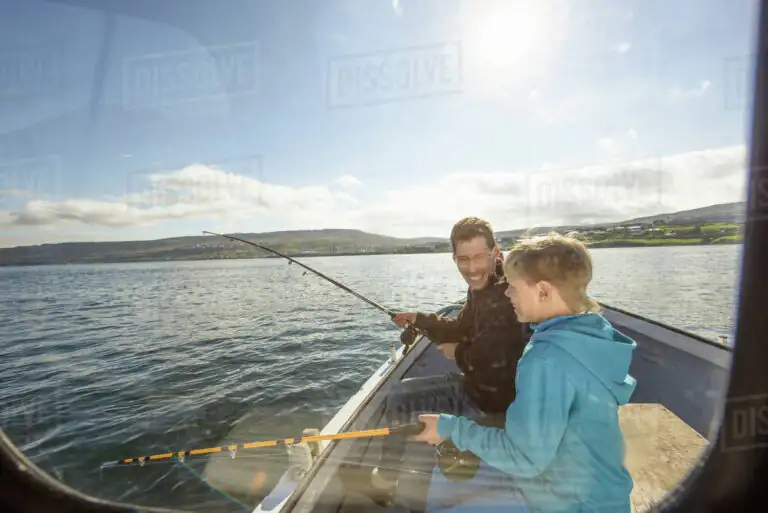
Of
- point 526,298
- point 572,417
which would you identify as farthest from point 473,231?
point 572,417

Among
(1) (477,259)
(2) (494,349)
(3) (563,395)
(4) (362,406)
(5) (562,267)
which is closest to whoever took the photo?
(3) (563,395)

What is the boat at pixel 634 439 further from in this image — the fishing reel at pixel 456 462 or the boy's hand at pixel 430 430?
the boy's hand at pixel 430 430

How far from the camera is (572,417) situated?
136 centimetres

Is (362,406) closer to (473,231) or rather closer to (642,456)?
(473,231)

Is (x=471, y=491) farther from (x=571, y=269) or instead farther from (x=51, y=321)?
(x=51, y=321)

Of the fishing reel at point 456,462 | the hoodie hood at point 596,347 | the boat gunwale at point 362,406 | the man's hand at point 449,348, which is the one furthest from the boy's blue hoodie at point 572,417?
the man's hand at point 449,348

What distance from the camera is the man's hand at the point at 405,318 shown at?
4.07m

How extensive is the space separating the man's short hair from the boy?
4.87ft

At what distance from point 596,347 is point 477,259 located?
1.71 metres

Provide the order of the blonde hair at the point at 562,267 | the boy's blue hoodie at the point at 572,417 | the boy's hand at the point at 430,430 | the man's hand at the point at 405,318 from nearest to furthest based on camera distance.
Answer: the boy's blue hoodie at the point at 572,417
the blonde hair at the point at 562,267
the boy's hand at the point at 430,430
the man's hand at the point at 405,318

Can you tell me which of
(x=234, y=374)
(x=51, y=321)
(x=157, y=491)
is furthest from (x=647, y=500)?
(x=51, y=321)

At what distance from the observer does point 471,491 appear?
8.40 ft

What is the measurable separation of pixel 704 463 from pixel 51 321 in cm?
2871

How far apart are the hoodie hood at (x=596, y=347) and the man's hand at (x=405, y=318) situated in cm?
265
